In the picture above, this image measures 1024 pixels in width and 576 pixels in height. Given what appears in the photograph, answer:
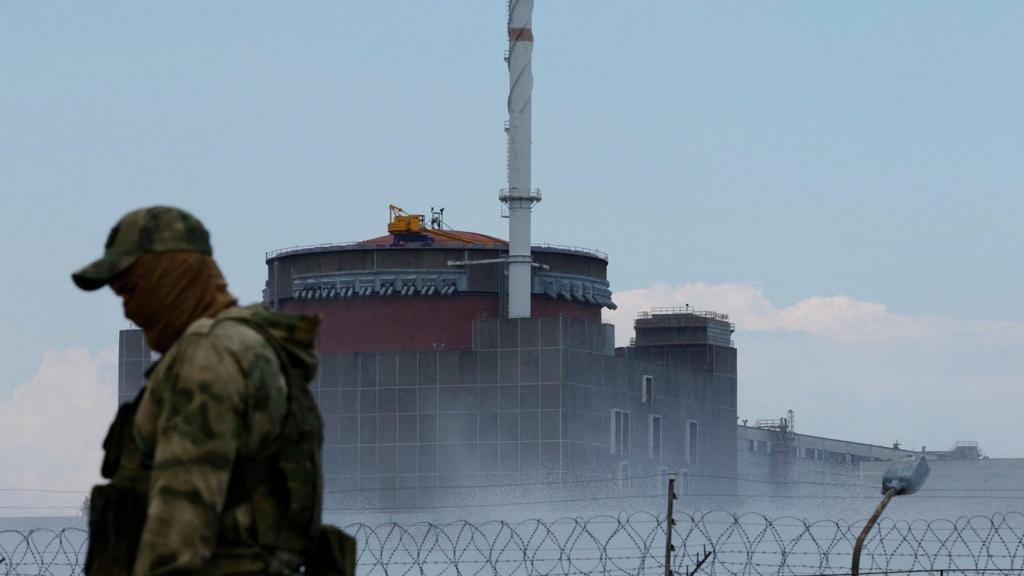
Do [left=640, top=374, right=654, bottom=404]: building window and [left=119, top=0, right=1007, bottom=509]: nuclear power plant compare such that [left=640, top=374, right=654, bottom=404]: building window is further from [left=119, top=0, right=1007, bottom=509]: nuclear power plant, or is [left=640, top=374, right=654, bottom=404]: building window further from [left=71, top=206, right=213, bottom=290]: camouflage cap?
[left=71, top=206, right=213, bottom=290]: camouflage cap

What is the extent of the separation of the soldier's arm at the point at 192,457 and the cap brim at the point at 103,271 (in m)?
0.32

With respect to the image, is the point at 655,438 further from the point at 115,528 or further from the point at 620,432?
the point at 115,528

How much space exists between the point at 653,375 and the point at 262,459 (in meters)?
93.8

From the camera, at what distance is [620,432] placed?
313 ft

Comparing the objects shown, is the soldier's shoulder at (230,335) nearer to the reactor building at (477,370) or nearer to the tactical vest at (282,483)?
the tactical vest at (282,483)

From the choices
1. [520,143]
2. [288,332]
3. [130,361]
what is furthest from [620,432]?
[288,332]

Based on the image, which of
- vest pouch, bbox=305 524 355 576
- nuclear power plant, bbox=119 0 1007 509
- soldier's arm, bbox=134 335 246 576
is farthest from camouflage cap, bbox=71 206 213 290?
nuclear power plant, bbox=119 0 1007 509

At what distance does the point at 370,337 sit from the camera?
95.7m

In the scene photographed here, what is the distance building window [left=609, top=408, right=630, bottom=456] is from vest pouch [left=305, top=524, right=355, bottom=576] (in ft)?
294

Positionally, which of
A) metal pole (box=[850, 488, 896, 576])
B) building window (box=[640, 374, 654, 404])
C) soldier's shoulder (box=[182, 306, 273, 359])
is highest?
building window (box=[640, 374, 654, 404])

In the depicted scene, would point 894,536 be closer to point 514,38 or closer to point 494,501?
point 494,501

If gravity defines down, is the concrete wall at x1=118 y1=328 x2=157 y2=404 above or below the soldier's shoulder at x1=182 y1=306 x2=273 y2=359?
above

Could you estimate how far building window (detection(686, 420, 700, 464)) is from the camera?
10138cm

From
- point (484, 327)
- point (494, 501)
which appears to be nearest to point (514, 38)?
point (484, 327)
